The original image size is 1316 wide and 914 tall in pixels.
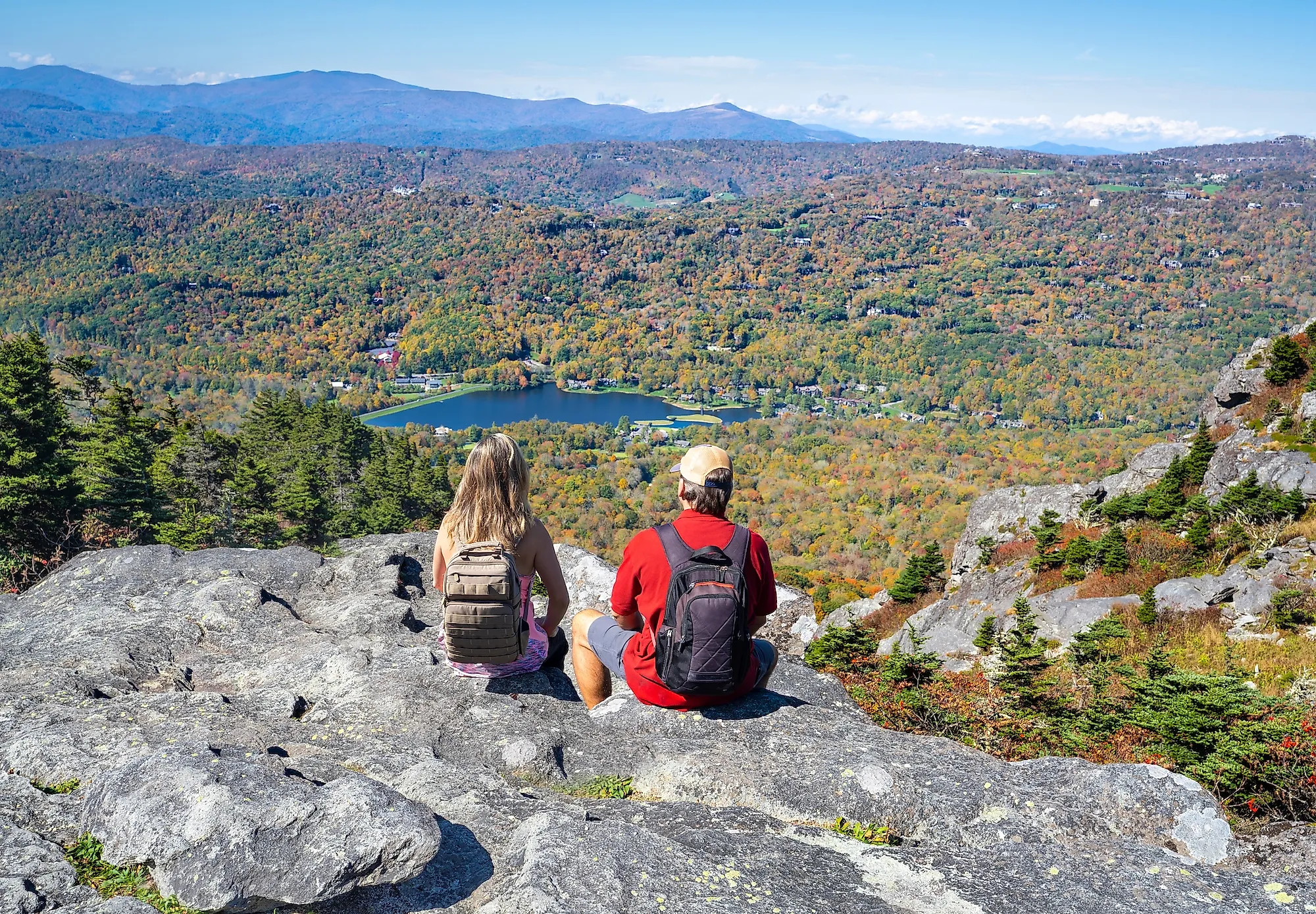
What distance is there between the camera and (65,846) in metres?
3.52

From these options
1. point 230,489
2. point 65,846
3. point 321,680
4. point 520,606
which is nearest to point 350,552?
point 321,680

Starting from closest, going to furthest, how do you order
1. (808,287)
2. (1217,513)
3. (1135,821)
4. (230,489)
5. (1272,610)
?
1. (1135,821)
2. (1272,610)
3. (1217,513)
4. (230,489)
5. (808,287)

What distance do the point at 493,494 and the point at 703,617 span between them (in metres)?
1.70

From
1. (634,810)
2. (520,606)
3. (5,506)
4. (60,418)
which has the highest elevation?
(520,606)

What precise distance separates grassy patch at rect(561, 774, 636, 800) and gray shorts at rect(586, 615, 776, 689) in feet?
2.26

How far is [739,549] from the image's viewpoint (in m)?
4.39

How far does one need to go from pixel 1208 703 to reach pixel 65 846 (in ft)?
A: 21.8

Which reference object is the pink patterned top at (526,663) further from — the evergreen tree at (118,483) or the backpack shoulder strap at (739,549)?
the evergreen tree at (118,483)

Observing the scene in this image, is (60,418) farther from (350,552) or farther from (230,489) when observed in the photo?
→ (350,552)

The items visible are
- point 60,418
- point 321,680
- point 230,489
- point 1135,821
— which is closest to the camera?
point 1135,821

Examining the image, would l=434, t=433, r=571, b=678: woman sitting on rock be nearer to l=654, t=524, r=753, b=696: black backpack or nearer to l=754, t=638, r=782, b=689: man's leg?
l=654, t=524, r=753, b=696: black backpack

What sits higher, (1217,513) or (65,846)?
(65,846)

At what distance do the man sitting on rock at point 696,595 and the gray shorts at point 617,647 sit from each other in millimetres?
207

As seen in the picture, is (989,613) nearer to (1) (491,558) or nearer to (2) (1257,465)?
(2) (1257,465)
